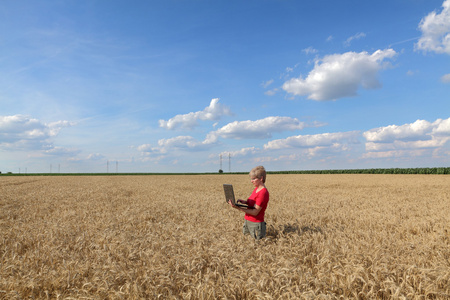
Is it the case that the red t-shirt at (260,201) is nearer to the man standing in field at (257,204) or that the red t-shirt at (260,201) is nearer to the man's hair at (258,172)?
the man standing in field at (257,204)

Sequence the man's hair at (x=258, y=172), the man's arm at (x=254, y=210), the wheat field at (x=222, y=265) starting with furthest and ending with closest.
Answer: the man's hair at (x=258, y=172), the man's arm at (x=254, y=210), the wheat field at (x=222, y=265)

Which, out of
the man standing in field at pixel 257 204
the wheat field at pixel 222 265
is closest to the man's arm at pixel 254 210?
the man standing in field at pixel 257 204

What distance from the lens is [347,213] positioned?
29.8 feet

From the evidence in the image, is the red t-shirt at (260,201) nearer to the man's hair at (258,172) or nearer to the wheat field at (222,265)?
the man's hair at (258,172)

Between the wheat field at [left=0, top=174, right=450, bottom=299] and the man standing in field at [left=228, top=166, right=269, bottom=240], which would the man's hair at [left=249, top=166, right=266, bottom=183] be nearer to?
the man standing in field at [left=228, top=166, right=269, bottom=240]

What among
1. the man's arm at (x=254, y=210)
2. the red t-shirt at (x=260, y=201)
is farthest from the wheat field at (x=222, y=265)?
the man's arm at (x=254, y=210)

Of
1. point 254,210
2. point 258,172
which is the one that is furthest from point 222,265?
point 258,172

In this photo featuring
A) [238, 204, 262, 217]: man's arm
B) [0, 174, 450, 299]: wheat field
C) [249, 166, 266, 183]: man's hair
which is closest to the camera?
[0, 174, 450, 299]: wheat field

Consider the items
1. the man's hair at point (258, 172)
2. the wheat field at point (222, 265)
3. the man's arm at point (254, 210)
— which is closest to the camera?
the wheat field at point (222, 265)

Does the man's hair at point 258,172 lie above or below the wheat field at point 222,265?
above

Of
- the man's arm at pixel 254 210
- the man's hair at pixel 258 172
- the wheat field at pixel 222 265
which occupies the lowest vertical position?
the wheat field at pixel 222 265

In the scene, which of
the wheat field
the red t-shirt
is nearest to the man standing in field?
the red t-shirt

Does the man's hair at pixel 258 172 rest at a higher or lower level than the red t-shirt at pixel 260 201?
higher

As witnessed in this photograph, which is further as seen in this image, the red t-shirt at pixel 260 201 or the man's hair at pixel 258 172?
the man's hair at pixel 258 172
